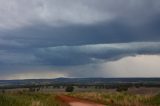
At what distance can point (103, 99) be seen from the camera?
53.9 meters

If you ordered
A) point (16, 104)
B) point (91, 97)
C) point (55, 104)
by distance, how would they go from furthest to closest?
point (91, 97) → point (55, 104) → point (16, 104)

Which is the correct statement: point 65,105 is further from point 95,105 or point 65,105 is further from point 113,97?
point 113,97

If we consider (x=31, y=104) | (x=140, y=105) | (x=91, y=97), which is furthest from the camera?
(x=91, y=97)

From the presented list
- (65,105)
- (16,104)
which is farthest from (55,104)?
(16,104)

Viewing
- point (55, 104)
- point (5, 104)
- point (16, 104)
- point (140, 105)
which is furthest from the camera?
point (140, 105)

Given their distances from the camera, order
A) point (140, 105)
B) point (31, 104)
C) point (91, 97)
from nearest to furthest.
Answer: point (31, 104) → point (140, 105) → point (91, 97)

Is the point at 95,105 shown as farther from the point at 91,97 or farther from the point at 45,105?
the point at 91,97

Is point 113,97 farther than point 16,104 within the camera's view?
Yes

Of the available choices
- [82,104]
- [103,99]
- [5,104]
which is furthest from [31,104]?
[103,99]

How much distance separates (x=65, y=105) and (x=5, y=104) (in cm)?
1168

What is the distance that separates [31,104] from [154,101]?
754 inches

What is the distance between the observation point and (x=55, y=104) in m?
38.8

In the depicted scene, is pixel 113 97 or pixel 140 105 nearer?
pixel 140 105

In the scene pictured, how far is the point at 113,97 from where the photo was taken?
54.7m
